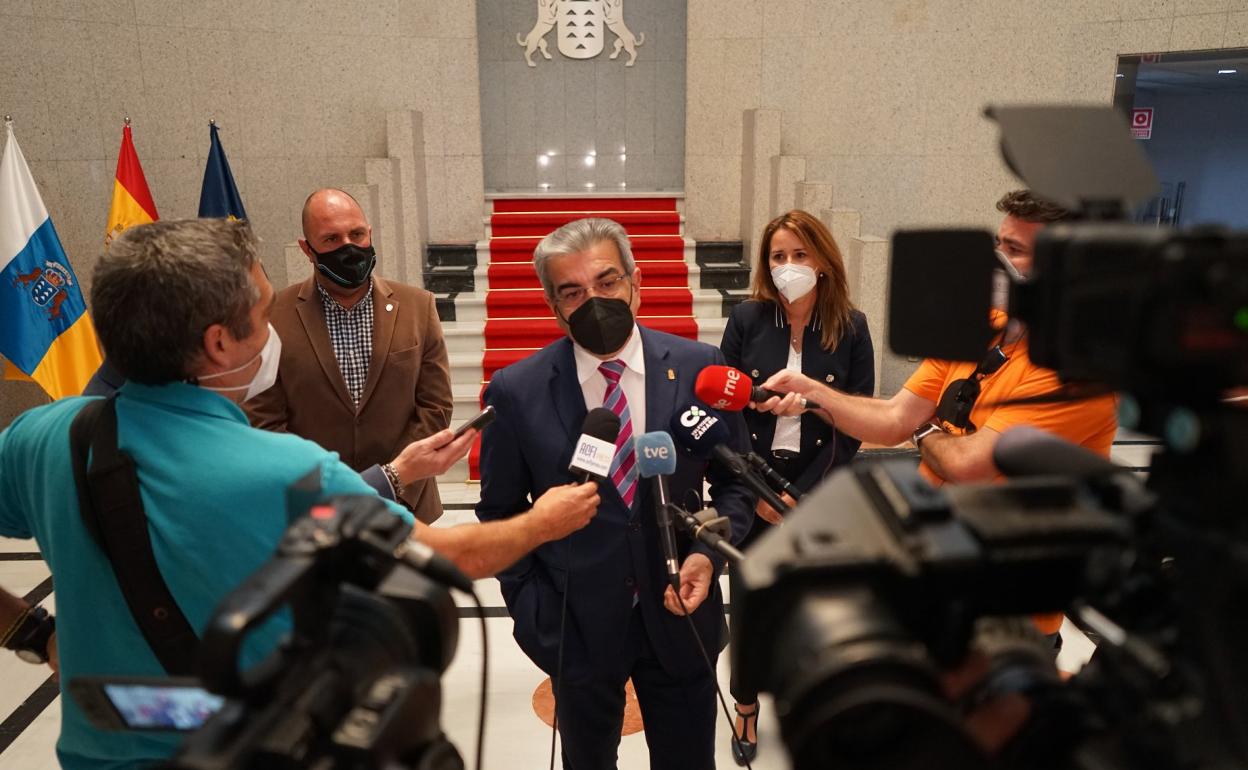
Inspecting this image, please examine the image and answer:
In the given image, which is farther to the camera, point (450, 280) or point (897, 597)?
point (450, 280)

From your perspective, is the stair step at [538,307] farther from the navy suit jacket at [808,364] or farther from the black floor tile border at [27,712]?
the black floor tile border at [27,712]

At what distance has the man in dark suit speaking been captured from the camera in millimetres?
1788

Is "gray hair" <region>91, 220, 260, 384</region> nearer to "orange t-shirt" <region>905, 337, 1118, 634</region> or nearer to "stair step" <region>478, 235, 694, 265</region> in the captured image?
"orange t-shirt" <region>905, 337, 1118, 634</region>

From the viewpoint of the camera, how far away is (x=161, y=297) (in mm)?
1127

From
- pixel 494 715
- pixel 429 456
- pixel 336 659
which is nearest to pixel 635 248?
pixel 494 715

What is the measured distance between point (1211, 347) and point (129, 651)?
1.33 m

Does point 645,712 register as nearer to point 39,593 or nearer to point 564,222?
point 39,593

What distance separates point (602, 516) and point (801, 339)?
59.1 inches

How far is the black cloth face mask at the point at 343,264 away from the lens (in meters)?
2.90

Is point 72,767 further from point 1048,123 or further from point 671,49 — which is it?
point 671,49

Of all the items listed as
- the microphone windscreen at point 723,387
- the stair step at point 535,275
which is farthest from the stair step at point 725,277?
the microphone windscreen at point 723,387

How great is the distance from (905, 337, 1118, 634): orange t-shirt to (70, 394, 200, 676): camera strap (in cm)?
→ 142

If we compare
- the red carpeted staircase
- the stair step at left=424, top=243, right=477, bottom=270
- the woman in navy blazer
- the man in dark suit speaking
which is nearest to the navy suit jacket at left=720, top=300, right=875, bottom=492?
the woman in navy blazer

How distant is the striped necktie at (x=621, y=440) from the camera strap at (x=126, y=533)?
0.93m
